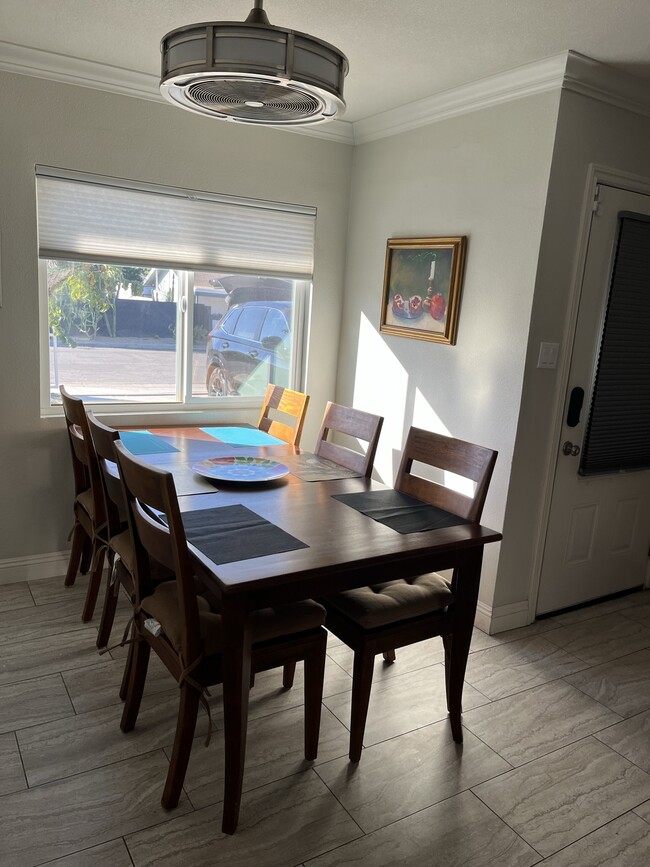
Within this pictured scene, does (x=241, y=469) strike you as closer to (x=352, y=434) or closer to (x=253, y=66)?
(x=352, y=434)

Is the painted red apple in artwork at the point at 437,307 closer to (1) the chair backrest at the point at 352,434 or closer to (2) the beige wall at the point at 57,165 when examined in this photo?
(1) the chair backrest at the point at 352,434

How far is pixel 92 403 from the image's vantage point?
3.37 m

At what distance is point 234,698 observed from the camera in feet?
5.61

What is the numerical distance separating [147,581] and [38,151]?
2.08 meters

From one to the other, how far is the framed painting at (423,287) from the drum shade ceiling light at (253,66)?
143cm

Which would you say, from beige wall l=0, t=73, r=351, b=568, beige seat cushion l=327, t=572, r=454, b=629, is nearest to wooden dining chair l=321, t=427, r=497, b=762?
beige seat cushion l=327, t=572, r=454, b=629

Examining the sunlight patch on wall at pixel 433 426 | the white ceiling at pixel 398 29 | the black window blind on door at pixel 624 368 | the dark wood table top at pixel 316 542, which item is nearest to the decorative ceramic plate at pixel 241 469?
the dark wood table top at pixel 316 542

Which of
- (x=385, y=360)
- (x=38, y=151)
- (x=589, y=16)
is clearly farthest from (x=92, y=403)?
Result: (x=589, y=16)

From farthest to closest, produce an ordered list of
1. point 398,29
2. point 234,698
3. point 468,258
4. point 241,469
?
point 468,258 < point 241,469 < point 398,29 < point 234,698

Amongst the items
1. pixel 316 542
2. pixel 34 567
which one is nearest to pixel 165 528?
pixel 316 542

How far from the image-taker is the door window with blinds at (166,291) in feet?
10.3

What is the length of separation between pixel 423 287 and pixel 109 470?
1817 millimetres

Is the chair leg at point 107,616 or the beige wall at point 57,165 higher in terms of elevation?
the beige wall at point 57,165

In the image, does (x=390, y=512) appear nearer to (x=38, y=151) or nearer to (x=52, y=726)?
(x=52, y=726)
